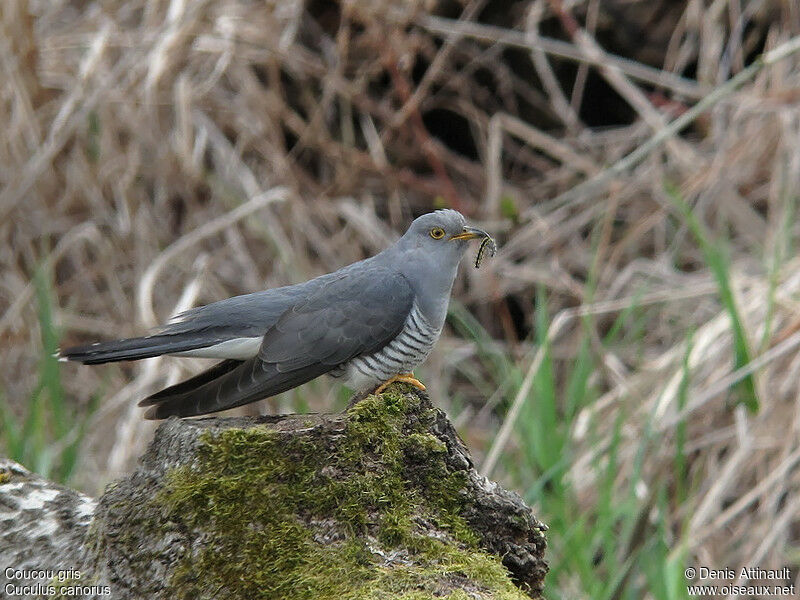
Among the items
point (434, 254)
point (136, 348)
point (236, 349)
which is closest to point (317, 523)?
point (136, 348)

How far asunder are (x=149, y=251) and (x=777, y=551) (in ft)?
10.8

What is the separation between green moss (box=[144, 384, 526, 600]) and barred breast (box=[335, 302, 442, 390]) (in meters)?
0.88

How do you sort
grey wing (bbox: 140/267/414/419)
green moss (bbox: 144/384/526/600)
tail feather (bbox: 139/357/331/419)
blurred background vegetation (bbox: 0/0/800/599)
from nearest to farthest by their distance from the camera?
green moss (bbox: 144/384/526/600) < tail feather (bbox: 139/357/331/419) < grey wing (bbox: 140/267/414/419) < blurred background vegetation (bbox: 0/0/800/599)

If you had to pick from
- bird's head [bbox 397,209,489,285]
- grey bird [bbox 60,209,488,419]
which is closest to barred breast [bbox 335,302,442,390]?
grey bird [bbox 60,209,488,419]

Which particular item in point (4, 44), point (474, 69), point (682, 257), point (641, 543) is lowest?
point (641, 543)

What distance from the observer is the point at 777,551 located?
3.37m

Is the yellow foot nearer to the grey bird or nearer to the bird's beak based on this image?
the grey bird

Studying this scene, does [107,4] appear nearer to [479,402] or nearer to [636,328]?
[479,402]

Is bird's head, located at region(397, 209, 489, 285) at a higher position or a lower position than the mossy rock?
higher

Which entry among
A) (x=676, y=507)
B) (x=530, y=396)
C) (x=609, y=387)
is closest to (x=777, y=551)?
(x=676, y=507)

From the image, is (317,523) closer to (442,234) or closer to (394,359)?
(394,359)

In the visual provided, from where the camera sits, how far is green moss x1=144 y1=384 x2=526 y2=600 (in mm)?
1485

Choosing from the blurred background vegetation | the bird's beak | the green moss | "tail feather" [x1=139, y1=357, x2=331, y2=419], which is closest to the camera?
the green moss

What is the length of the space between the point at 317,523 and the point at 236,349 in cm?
112
